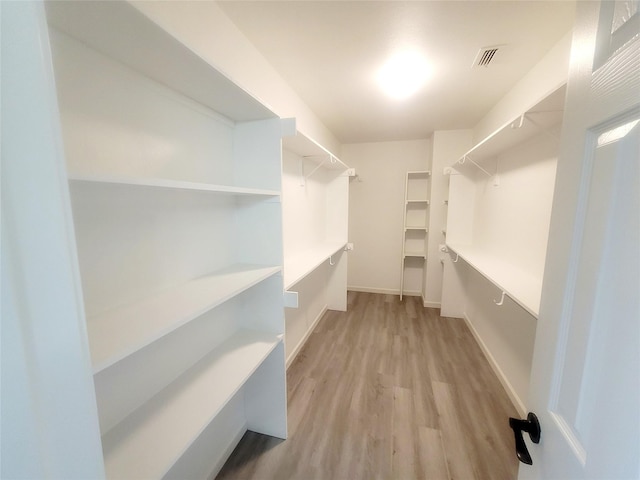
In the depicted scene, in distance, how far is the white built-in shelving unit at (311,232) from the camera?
2.08 m

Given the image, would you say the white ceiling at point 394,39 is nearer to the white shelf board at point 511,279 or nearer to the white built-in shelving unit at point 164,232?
the white built-in shelving unit at point 164,232

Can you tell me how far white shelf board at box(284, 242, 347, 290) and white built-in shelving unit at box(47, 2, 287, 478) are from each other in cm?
23

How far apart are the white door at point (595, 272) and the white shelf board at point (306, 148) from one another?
4.13 feet

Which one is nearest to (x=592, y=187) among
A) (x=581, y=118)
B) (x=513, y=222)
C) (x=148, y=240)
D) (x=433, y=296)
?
(x=581, y=118)

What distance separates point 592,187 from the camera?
48 centimetres

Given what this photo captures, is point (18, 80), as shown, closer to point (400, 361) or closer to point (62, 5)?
point (62, 5)

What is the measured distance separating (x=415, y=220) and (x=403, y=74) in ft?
8.11

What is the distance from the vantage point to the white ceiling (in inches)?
51.9

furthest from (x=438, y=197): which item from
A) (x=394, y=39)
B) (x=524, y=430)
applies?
(x=524, y=430)

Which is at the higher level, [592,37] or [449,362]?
[592,37]

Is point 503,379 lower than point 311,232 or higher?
lower

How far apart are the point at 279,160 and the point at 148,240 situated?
2.29 feet

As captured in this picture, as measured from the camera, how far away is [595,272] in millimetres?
458

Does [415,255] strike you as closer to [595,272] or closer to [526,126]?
[526,126]
